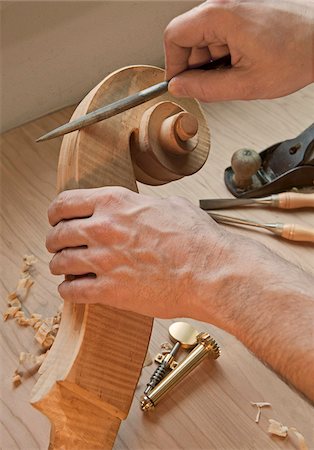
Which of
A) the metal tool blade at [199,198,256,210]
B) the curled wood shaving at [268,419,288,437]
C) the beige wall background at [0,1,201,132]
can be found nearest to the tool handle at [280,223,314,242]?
the metal tool blade at [199,198,256,210]

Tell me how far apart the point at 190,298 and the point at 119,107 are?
32cm

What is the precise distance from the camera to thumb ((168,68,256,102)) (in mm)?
986

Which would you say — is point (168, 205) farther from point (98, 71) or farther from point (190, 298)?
point (98, 71)

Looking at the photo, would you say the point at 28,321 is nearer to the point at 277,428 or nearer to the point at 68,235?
the point at 68,235

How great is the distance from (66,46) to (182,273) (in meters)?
0.93

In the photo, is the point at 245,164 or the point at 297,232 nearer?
the point at 297,232

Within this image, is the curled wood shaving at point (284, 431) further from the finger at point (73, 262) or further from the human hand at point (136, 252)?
the finger at point (73, 262)

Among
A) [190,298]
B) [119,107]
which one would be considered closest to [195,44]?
[119,107]

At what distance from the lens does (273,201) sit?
4.51ft

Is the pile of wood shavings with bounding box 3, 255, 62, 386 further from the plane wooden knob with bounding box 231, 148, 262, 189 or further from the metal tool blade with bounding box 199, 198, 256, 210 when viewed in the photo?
the plane wooden knob with bounding box 231, 148, 262, 189

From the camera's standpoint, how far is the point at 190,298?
2.79 feet

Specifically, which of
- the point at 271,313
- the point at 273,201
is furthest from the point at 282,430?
the point at 273,201

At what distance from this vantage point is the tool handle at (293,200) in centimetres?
136

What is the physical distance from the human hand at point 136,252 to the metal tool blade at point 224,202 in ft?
1.56
